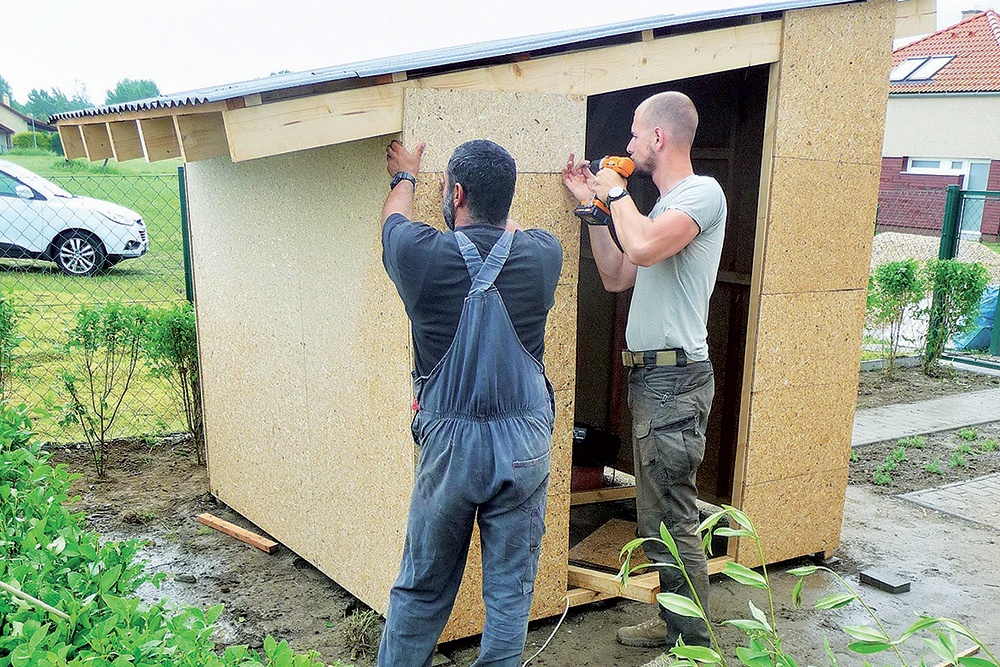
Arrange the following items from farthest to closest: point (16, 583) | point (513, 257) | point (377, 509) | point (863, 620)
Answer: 1. point (863, 620)
2. point (377, 509)
3. point (513, 257)
4. point (16, 583)

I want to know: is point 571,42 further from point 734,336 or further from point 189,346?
point 189,346

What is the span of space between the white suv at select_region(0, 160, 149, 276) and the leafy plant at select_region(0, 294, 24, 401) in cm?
295

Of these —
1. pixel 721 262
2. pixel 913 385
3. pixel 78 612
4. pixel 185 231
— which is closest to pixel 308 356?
pixel 78 612

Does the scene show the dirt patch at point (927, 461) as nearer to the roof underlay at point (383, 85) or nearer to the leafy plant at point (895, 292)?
the leafy plant at point (895, 292)

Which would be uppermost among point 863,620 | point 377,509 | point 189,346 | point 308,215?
point 308,215

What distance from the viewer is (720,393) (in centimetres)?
523

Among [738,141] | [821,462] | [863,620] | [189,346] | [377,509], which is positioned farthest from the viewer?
[189,346]

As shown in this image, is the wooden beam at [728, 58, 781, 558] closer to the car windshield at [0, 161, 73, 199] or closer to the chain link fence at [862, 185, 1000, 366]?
the chain link fence at [862, 185, 1000, 366]

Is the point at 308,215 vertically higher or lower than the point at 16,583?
higher

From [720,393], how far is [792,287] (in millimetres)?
1185

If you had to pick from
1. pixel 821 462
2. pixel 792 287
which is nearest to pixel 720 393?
pixel 821 462

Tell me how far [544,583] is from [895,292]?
705cm

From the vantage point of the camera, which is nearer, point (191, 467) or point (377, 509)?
point (377, 509)

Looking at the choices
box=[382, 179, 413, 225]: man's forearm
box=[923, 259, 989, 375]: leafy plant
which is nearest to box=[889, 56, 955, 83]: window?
box=[923, 259, 989, 375]: leafy plant
